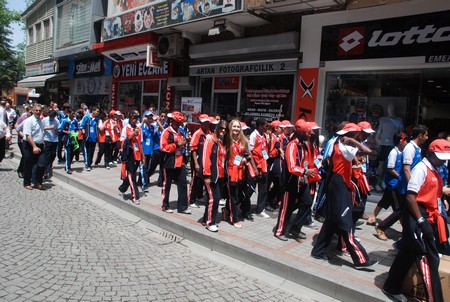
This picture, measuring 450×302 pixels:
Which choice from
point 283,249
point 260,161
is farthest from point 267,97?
point 283,249

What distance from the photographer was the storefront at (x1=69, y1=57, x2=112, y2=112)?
18.7 meters

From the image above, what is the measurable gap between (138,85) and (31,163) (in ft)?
30.0

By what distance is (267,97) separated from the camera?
1119 centimetres

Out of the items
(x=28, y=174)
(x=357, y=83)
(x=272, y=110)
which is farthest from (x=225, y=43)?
(x=28, y=174)

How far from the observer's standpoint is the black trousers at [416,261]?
3598 millimetres

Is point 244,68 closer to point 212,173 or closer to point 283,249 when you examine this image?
point 212,173

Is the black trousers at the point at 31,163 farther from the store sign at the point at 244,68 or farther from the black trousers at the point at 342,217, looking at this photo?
the black trousers at the point at 342,217

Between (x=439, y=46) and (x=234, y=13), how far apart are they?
205 inches

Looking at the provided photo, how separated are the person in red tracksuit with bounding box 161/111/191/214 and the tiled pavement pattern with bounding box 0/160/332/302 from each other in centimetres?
76

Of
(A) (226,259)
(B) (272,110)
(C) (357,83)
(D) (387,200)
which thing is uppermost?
(C) (357,83)

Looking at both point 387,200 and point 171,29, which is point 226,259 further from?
point 171,29

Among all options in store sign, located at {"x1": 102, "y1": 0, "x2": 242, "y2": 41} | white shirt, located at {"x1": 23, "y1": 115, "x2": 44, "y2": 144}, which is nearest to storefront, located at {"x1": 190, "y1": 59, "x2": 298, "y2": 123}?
store sign, located at {"x1": 102, "y1": 0, "x2": 242, "y2": 41}

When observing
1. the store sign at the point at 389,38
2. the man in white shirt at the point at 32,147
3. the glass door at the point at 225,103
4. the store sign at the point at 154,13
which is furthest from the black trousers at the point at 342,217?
the glass door at the point at 225,103

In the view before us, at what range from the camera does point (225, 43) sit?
11.7m
